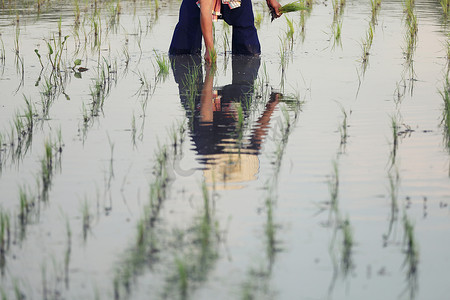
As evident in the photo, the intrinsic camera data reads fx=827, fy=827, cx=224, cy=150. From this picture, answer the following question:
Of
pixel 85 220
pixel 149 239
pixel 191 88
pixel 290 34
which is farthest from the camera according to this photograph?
pixel 290 34

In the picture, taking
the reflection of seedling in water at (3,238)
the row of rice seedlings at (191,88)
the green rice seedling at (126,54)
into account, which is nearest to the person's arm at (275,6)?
the row of rice seedlings at (191,88)

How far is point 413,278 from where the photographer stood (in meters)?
2.60

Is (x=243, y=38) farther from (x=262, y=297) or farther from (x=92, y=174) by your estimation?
(x=262, y=297)

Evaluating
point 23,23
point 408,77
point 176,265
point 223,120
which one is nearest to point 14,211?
point 176,265

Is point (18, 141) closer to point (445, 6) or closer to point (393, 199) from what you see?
point (393, 199)

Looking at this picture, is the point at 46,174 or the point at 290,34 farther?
the point at 290,34

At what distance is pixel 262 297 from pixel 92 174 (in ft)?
4.84

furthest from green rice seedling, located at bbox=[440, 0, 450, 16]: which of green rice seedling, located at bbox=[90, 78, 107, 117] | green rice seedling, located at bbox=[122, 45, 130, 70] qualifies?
green rice seedling, located at bbox=[90, 78, 107, 117]

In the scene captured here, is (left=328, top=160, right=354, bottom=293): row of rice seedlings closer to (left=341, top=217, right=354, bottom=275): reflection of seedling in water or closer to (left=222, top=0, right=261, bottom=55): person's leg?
(left=341, top=217, right=354, bottom=275): reflection of seedling in water

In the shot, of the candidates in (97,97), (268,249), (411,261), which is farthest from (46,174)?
(97,97)

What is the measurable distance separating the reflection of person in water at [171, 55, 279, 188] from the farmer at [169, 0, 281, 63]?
0.56ft

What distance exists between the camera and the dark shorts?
22.7 ft

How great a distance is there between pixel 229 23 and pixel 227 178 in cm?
358

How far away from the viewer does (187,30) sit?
7.06 m
